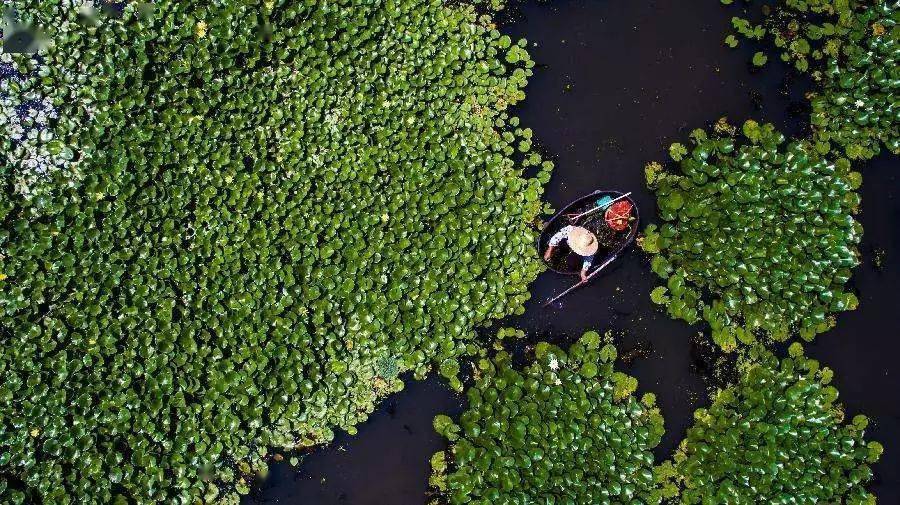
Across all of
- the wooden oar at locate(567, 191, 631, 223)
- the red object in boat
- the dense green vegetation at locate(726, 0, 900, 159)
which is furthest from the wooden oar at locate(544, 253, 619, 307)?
the dense green vegetation at locate(726, 0, 900, 159)

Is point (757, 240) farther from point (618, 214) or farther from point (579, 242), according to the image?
point (579, 242)

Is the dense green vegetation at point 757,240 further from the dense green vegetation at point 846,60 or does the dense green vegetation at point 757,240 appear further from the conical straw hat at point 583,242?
the conical straw hat at point 583,242

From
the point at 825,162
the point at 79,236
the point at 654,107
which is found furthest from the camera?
the point at 654,107

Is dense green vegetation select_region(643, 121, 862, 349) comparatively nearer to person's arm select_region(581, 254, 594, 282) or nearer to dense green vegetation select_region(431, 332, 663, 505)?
person's arm select_region(581, 254, 594, 282)

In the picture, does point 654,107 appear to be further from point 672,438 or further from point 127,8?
point 127,8

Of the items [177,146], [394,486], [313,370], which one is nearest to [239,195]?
[177,146]
